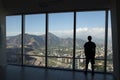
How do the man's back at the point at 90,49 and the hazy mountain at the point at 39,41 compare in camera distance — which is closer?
the man's back at the point at 90,49

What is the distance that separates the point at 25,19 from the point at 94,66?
3.75 m

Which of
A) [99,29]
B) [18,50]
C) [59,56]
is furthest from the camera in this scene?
[18,50]

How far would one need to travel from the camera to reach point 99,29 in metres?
7.80

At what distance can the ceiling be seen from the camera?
24.0ft

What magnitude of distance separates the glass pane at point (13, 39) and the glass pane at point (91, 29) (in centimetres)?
285

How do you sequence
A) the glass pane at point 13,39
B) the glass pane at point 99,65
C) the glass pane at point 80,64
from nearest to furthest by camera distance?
the glass pane at point 99,65 < the glass pane at point 80,64 < the glass pane at point 13,39

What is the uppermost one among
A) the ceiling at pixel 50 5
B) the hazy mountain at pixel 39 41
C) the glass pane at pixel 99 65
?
the ceiling at pixel 50 5

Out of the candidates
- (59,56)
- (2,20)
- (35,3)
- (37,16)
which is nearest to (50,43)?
(59,56)

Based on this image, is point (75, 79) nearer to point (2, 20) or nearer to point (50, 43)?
point (50, 43)

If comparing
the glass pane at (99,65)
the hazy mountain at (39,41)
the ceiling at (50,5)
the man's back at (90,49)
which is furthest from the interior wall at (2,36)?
the glass pane at (99,65)

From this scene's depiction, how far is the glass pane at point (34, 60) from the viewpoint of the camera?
28.7 feet

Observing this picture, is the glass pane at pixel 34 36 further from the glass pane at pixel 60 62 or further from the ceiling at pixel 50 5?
the glass pane at pixel 60 62

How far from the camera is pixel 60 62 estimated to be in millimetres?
8461

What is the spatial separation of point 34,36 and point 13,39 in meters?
1.12
